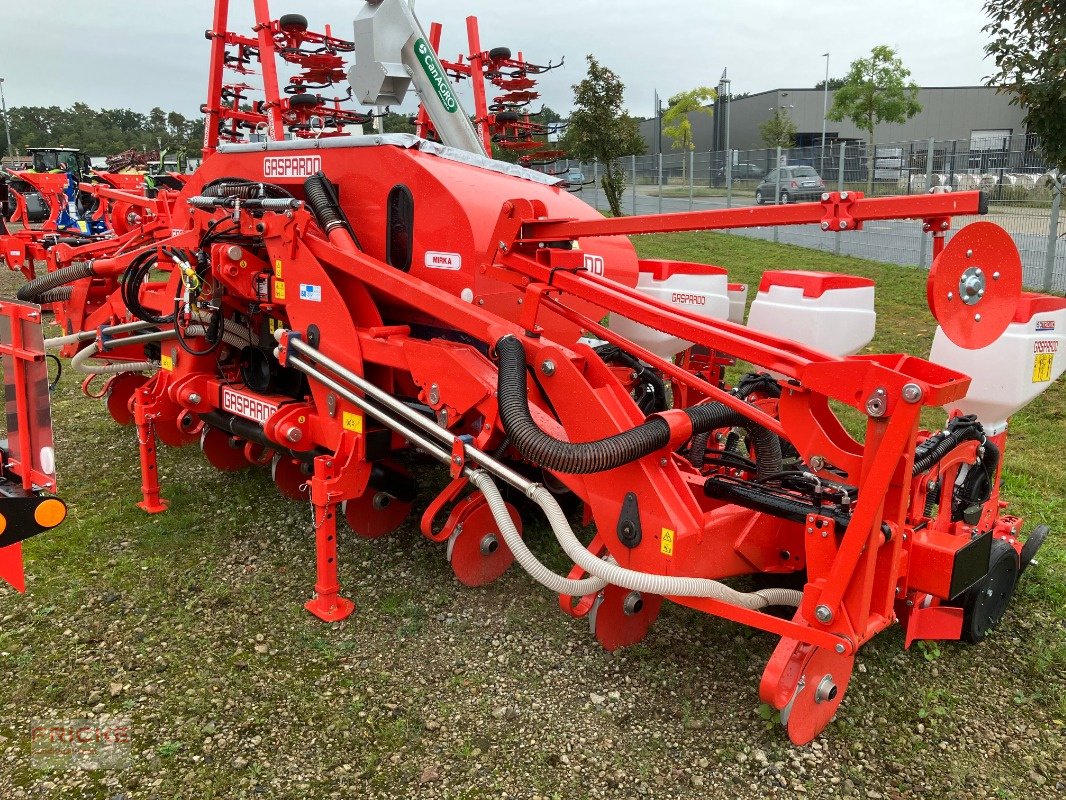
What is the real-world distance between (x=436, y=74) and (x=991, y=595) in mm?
3660

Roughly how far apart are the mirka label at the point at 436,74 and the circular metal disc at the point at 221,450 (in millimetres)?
2510

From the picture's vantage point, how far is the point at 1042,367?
11.0 ft

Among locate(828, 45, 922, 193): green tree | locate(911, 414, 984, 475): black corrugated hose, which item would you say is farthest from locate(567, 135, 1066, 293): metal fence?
locate(828, 45, 922, 193): green tree

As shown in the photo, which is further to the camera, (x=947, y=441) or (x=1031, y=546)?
(x=1031, y=546)

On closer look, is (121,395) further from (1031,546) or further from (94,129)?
(94,129)

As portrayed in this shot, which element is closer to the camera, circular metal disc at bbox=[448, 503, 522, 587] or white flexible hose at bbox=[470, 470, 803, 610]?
white flexible hose at bbox=[470, 470, 803, 610]

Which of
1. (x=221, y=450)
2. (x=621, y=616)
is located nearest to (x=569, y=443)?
(x=621, y=616)

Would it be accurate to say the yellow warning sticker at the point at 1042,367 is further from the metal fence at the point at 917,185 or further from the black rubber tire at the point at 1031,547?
the metal fence at the point at 917,185

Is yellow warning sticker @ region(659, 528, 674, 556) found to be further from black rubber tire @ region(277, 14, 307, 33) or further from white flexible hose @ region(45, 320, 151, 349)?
black rubber tire @ region(277, 14, 307, 33)

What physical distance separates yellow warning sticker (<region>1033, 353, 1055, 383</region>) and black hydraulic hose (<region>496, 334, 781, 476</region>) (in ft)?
4.12

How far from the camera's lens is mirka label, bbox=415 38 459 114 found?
14.0 ft

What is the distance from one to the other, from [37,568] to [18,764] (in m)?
1.66

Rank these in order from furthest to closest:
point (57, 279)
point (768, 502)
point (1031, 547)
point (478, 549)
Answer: point (57, 279) < point (478, 549) < point (1031, 547) < point (768, 502)

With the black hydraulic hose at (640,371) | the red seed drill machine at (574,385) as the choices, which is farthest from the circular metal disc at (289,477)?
the black hydraulic hose at (640,371)
